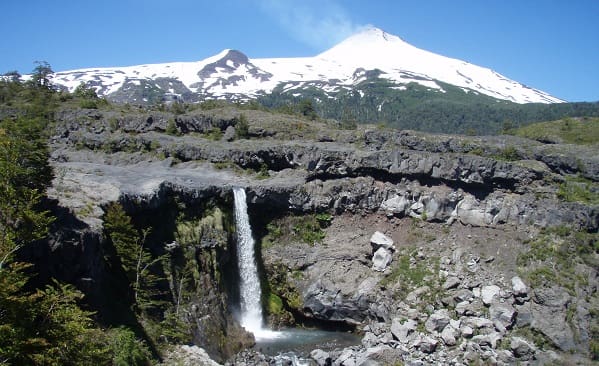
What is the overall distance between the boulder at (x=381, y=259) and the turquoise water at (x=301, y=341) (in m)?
6.64

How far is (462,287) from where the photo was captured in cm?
4016

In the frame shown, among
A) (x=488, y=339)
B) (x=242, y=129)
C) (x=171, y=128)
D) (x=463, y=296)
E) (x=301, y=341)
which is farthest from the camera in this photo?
(x=171, y=128)

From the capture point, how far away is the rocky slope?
34.8 metres

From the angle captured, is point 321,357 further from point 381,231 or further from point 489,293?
point 381,231

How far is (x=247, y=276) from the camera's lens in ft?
145

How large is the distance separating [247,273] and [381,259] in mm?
12250

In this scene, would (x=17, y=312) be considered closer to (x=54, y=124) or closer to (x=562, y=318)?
(x=562, y=318)

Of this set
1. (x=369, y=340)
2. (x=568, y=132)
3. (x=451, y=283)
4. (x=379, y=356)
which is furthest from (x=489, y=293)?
(x=568, y=132)

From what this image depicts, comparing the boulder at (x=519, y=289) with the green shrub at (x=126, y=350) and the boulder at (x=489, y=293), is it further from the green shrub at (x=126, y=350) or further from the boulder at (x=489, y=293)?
the green shrub at (x=126, y=350)

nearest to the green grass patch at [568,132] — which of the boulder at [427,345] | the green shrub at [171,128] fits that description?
the boulder at [427,345]

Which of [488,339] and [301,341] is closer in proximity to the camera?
[488,339]

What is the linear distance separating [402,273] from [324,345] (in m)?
9.70

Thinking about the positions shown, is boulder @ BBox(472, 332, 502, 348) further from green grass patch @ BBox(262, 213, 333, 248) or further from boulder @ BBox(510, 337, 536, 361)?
green grass patch @ BBox(262, 213, 333, 248)

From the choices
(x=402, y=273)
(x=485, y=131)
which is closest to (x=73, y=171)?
(x=402, y=273)
